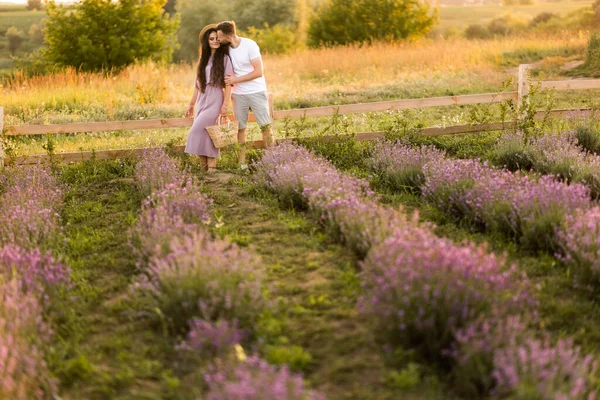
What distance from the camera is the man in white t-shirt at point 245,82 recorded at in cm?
807

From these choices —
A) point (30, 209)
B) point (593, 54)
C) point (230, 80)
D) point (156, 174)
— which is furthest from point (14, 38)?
point (30, 209)

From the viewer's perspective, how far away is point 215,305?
4172 mm

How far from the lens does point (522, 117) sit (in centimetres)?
956

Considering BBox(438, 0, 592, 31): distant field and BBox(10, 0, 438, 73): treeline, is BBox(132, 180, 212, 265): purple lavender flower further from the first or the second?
BBox(438, 0, 592, 31): distant field

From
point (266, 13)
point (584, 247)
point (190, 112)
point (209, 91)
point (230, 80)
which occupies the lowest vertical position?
point (584, 247)

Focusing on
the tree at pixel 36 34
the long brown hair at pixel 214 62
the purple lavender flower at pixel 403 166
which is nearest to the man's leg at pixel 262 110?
the long brown hair at pixel 214 62

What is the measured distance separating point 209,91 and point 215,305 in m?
4.58

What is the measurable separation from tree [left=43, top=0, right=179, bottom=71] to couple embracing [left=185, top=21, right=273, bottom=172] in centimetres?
1336

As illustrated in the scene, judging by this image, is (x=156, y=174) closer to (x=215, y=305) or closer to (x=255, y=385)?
(x=215, y=305)

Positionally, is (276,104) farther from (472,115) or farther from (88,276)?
(88,276)

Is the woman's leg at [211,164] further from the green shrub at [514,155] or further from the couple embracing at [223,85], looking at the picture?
the green shrub at [514,155]

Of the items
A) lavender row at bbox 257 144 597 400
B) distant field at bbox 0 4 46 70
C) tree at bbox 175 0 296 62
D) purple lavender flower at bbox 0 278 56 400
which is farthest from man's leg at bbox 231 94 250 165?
tree at bbox 175 0 296 62

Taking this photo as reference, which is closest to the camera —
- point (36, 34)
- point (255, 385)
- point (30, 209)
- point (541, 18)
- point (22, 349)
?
point (255, 385)

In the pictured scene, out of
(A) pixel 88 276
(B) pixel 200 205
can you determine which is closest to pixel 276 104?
(B) pixel 200 205
